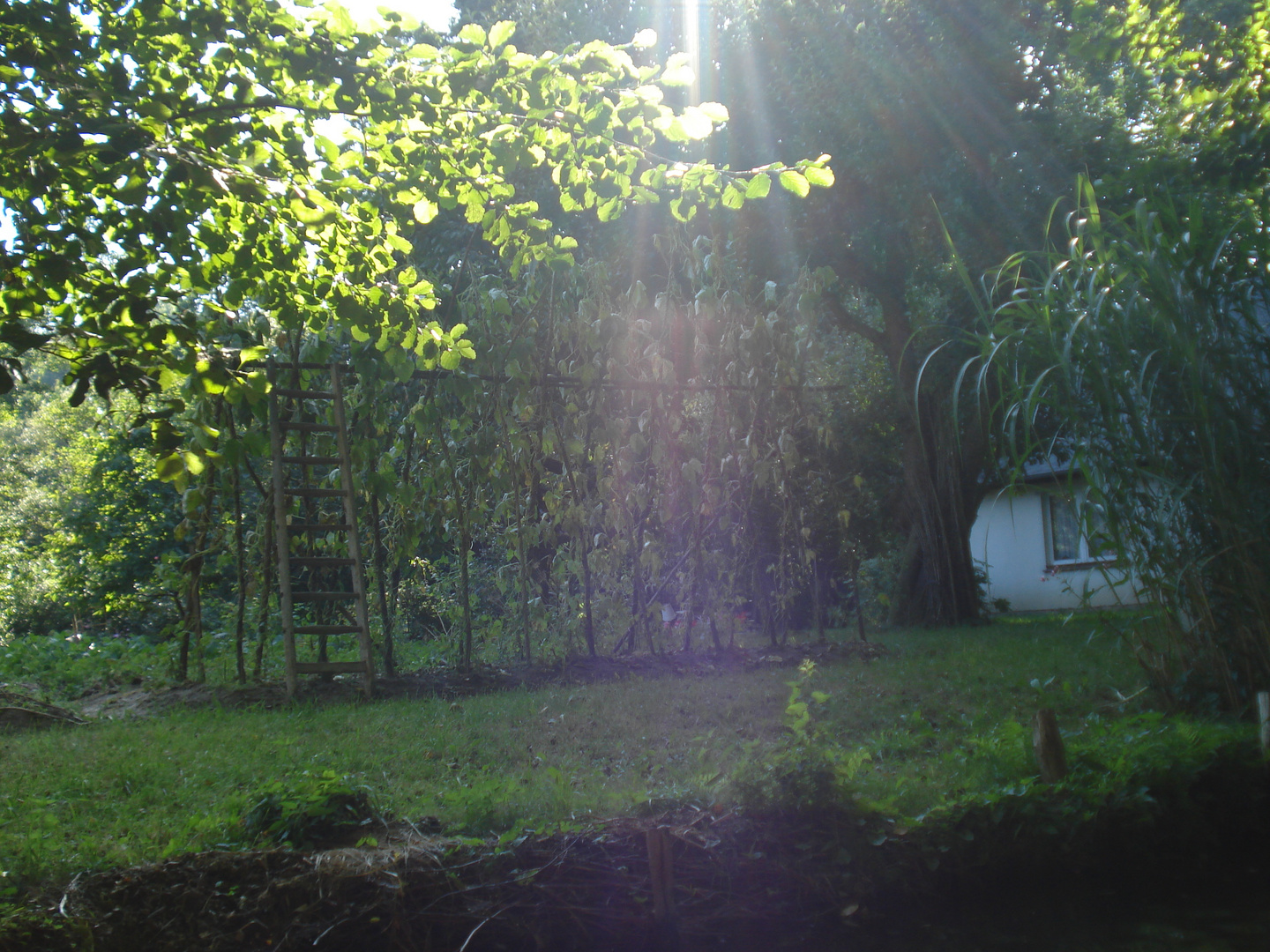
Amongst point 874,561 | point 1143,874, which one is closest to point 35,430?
point 874,561

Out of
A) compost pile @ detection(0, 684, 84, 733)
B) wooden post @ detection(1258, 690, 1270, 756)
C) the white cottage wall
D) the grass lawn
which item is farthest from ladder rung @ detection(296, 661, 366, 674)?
the white cottage wall

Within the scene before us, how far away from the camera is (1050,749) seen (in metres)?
3.15

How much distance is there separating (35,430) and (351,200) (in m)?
38.2

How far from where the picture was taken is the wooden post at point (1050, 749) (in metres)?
3.14

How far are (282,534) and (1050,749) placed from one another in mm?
4616

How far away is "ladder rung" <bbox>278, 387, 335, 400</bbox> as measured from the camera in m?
5.84

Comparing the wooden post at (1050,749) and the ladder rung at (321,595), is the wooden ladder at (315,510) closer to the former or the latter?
the ladder rung at (321,595)

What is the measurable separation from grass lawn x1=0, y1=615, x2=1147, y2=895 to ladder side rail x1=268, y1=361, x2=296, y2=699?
0.37 m

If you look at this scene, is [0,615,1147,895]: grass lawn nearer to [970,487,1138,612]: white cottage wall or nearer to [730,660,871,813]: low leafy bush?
[730,660,871,813]: low leafy bush

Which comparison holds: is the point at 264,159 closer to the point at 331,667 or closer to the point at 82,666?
the point at 331,667

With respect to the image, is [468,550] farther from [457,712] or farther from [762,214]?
[762,214]

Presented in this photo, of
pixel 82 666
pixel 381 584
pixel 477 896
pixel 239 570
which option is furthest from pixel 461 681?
pixel 477 896

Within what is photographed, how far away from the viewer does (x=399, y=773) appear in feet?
12.8

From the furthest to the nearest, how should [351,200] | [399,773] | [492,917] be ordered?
[399,773], [351,200], [492,917]
